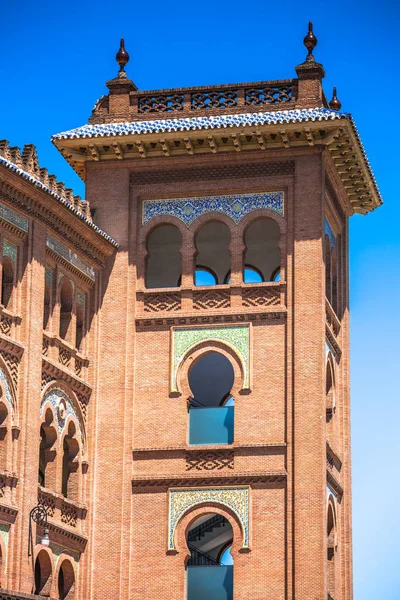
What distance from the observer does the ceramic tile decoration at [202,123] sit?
39000 mm

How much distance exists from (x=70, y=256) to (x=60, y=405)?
3.28m

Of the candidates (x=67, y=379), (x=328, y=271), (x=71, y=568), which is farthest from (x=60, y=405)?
(x=328, y=271)

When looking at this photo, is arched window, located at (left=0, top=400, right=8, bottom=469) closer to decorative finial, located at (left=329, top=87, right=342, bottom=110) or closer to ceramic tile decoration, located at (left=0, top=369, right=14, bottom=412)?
ceramic tile decoration, located at (left=0, top=369, right=14, bottom=412)

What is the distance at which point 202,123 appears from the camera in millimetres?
39781

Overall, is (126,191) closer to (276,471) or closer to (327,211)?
(327,211)

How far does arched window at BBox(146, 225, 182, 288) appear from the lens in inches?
1686

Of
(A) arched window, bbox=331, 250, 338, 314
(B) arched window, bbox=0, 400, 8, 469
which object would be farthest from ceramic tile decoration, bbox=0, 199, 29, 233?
(A) arched window, bbox=331, 250, 338, 314

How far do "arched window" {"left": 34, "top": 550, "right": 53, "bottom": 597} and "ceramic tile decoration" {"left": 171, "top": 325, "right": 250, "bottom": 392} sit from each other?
5332 millimetres

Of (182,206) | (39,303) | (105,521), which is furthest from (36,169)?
(105,521)

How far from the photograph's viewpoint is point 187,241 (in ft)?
131

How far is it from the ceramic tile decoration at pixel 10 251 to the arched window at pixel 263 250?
9.18 metres

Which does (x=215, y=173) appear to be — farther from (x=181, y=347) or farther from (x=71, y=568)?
(x=71, y=568)

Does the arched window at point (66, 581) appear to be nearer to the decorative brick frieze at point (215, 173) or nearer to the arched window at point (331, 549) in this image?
the arched window at point (331, 549)

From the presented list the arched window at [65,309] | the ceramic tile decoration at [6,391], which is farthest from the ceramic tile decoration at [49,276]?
the ceramic tile decoration at [6,391]
